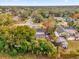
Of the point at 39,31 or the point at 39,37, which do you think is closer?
the point at 39,37

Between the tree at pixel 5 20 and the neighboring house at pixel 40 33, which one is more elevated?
the tree at pixel 5 20

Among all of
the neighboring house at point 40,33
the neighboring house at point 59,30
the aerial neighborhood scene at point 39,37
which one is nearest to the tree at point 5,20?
the aerial neighborhood scene at point 39,37

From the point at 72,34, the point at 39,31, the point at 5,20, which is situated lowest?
the point at 72,34

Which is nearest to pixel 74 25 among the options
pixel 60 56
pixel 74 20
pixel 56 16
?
pixel 74 20

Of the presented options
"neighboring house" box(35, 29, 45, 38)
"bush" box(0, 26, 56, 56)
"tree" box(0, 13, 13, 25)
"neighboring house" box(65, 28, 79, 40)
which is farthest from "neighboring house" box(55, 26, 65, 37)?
"tree" box(0, 13, 13, 25)

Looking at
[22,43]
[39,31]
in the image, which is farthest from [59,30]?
[22,43]

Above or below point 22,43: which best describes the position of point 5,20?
above

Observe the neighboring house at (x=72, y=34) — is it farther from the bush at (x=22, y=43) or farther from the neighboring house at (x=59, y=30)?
the bush at (x=22, y=43)

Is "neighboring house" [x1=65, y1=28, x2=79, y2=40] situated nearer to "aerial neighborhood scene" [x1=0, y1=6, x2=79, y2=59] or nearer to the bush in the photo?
"aerial neighborhood scene" [x1=0, y1=6, x2=79, y2=59]

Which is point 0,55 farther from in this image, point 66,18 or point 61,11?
point 61,11

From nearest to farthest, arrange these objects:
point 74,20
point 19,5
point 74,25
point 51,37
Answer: point 51,37 < point 74,25 < point 74,20 < point 19,5

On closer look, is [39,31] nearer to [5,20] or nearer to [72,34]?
[72,34]
